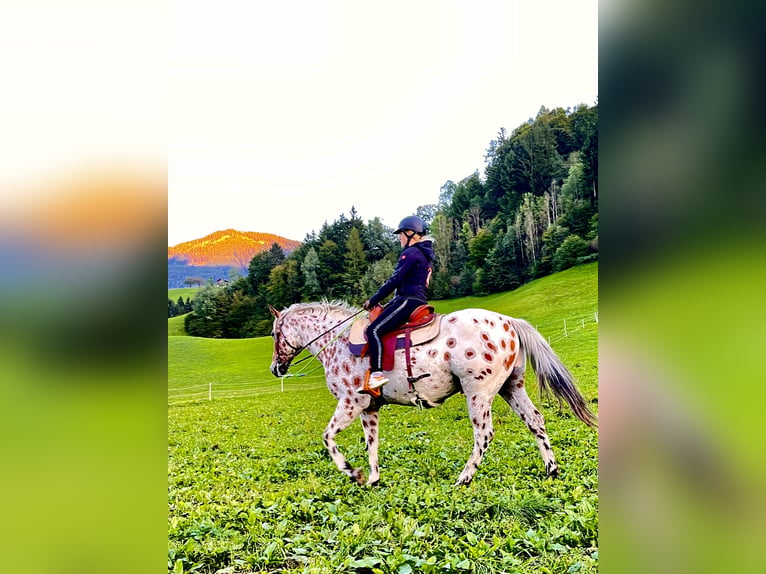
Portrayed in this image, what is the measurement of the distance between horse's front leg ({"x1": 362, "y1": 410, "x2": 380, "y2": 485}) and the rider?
33cm

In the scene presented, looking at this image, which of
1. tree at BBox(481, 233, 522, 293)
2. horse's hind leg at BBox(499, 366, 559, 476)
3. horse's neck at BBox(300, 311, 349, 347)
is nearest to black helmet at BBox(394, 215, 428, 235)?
tree at BBox(481, 233, 522, 293)

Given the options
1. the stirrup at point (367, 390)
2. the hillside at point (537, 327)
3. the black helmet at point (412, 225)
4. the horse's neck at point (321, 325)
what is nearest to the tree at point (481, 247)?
the hillside at point (537, 327)

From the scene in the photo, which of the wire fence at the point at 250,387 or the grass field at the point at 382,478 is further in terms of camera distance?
the wire fence at the point at 250,387

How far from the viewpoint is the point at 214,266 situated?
398 cm

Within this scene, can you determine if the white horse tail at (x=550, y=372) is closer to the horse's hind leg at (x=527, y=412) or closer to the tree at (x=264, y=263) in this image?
the horse's hind leg at (x=527, y=412)

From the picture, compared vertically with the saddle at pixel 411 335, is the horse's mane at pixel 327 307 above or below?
above

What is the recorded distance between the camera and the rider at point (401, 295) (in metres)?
3.61

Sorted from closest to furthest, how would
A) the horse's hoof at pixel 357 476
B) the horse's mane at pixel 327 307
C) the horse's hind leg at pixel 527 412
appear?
1. the horse's hind leg at pixel 527 412
2. the horse's hoof at pixel 357 476
3. the horse's mane at pixel 327 307

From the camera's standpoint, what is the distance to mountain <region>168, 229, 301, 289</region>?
12.9 ft

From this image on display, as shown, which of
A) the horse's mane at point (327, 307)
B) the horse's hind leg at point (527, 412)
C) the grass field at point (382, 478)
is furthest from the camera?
the horse's mane at point (327, 307)

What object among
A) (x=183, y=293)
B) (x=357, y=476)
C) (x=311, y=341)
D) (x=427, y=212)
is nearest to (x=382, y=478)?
(x=357, y=476)

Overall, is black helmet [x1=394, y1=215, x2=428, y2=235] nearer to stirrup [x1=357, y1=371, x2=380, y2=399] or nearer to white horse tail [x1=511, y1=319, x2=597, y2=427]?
white horse tail [x1=511, y1=319, x2=597, y2=427]

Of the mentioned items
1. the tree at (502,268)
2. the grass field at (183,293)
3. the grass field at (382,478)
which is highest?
the tree at (502,268)
